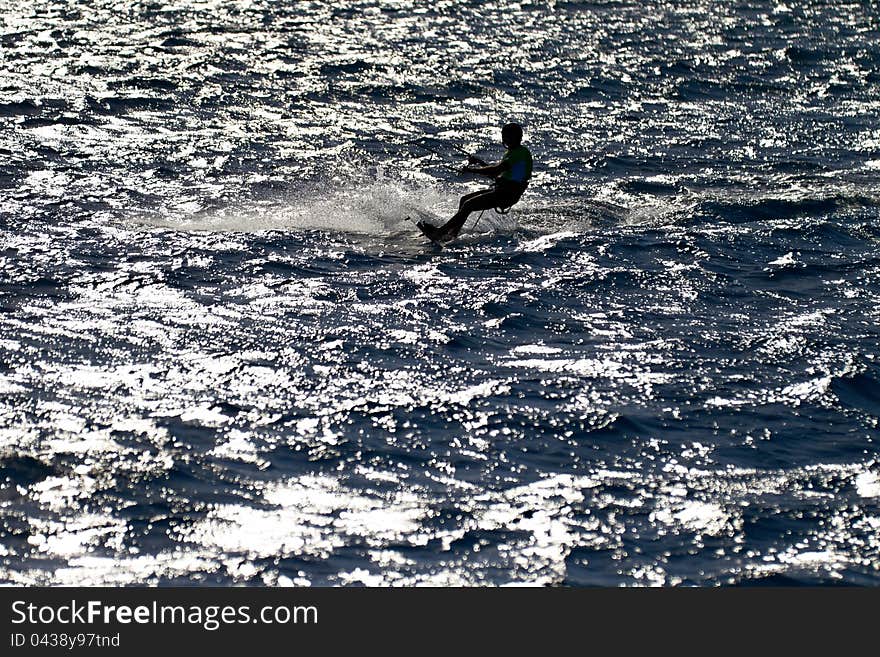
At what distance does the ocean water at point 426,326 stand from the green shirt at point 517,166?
0.89 meters

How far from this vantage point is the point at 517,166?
19.0 meters

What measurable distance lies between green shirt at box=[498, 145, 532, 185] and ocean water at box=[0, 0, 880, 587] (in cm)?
89

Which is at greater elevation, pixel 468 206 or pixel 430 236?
pixel 468 206

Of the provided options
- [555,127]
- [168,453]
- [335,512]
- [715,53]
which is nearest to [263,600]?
[335,512]

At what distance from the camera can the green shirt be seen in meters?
19.0

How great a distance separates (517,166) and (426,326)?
4.69 m

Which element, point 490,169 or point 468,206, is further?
point 490,169

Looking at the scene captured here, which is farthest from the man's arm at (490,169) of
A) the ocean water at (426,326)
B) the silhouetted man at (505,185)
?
the ocean water at (426,326)

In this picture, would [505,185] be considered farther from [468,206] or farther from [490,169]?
[468,206]

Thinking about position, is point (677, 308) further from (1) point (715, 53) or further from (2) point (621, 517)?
(1) point (715, 53)

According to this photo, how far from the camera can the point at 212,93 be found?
88.7 ft

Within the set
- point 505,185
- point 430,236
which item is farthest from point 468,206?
point 430,236

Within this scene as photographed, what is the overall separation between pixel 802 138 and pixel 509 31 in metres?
10.5

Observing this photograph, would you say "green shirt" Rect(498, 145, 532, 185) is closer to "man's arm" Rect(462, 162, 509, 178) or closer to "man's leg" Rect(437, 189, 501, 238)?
"man's arm" Rect(462, 162, 509, 178)
